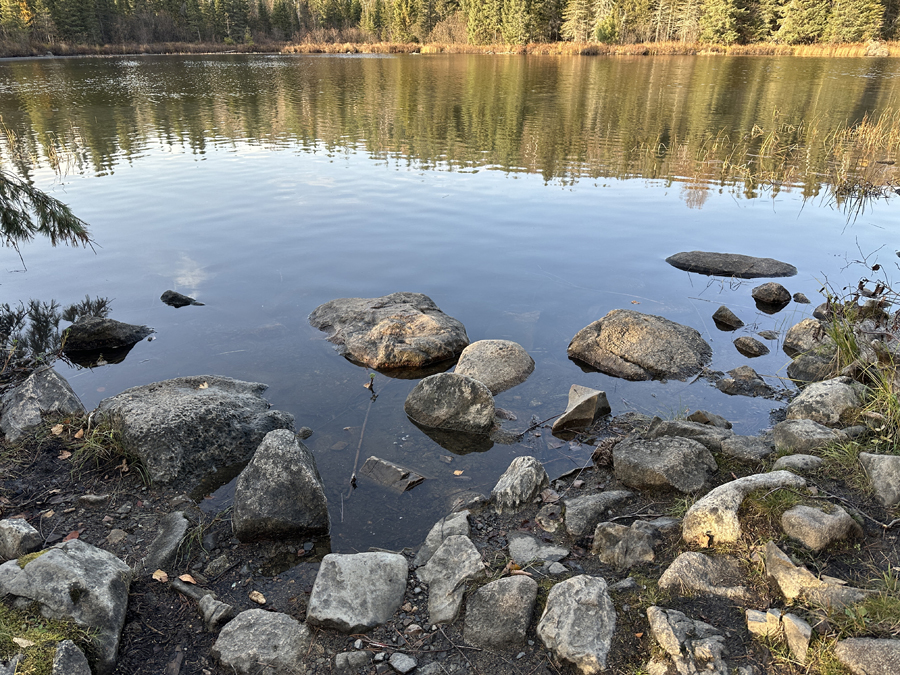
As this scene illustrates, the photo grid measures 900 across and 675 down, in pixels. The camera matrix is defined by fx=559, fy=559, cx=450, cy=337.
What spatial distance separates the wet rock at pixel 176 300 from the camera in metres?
9.90

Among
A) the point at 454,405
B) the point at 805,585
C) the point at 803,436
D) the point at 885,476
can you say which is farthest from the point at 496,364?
the point at 805,585

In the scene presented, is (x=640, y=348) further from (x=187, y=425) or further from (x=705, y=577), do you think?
(x=187, y=425)

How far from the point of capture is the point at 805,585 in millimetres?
3203

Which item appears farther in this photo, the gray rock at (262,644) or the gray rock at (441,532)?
the gray rock at (441,532)

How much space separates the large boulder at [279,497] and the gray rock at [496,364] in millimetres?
2834

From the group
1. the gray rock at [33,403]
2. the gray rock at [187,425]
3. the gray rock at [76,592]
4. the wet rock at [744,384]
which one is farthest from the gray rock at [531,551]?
the gray rock at [33,403]

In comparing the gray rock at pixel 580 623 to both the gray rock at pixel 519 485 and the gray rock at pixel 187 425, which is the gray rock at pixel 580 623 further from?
the gray rock at pixel 187 425

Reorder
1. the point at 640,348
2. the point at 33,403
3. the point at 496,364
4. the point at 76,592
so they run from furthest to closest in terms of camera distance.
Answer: the point at 640,348, the point at 496,364, the point at 33,403, the point at 76,592

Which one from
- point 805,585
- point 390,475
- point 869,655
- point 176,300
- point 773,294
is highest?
point 869,655

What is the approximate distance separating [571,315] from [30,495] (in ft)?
24.9

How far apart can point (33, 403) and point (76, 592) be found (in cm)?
340

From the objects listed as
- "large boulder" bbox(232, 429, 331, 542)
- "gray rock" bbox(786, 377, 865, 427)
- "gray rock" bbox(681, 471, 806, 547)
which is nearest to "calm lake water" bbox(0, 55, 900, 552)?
"large boulder" bbox(232, 429, 331, 542)

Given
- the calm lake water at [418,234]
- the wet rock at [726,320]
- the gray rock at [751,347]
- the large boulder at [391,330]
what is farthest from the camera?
the wet rock at [726,320]

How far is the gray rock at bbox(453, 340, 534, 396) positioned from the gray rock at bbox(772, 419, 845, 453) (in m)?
3.19
